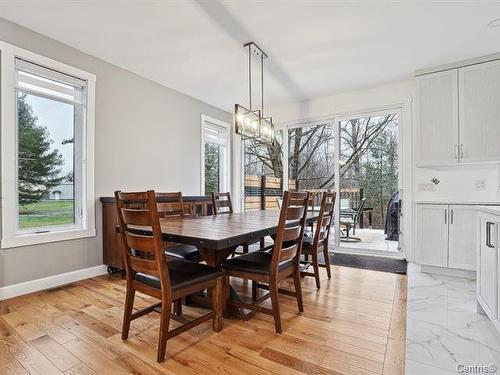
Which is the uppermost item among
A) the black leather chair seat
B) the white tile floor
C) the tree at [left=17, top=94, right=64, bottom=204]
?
the tree at [left=17, top=94, right=64, bottom=204]

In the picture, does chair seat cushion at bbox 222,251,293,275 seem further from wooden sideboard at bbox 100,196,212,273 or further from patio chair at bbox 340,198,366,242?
patio chair at bbox 340,198,366,242

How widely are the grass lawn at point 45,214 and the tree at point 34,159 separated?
78mm

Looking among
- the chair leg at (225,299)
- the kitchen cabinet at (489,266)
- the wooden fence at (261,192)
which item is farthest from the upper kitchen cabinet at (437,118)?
the chair leg at (225,299)

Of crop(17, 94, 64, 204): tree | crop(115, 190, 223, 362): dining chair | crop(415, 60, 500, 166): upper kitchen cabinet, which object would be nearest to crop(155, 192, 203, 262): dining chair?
crop(115, 190, 223, 362): dining chair

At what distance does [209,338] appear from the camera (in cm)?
185

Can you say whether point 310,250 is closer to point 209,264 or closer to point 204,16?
point 209,264

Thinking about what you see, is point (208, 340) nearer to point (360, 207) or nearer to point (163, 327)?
point (163, 327)

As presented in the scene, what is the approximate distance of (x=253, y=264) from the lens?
2039mm

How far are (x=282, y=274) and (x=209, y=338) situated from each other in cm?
65

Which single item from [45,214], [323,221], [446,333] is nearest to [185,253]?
[323,221]

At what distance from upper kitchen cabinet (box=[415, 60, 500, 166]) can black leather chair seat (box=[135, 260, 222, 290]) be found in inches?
125

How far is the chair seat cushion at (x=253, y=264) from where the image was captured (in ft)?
6.46

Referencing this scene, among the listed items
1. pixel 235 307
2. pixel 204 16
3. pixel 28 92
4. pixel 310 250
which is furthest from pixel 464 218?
pixel 28 92

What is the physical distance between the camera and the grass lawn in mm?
2799
